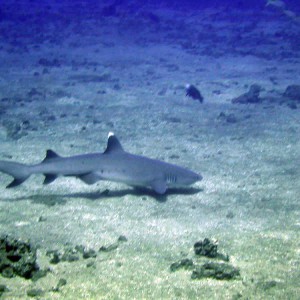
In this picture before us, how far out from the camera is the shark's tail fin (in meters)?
6.95

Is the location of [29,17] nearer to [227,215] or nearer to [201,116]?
[201,116]

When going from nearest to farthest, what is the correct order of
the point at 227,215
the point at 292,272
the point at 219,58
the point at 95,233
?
the point at 292,272, the point at 95,233, the point at 227,215, the point at 219,58

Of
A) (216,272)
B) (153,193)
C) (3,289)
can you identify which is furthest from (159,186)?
(3,289)

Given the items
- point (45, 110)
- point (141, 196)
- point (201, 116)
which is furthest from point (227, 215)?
point (45, 110)

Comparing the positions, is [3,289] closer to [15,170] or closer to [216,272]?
[216,272]

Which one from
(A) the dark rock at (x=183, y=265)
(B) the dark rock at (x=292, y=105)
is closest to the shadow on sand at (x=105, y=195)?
(A) the dark rock at (x=183, y=265)

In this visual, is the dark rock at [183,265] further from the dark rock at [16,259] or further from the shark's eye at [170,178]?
the shark's eye at [170,178]

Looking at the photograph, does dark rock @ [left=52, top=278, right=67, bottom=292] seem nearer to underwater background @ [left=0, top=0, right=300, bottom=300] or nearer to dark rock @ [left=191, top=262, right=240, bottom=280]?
underwater background @ [left=0, top=0, right=300, bottom=300]

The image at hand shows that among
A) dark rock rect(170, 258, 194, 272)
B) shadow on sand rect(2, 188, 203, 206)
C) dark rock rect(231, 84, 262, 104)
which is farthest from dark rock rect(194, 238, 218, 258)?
dark rock rect(231, 84, 262, 104)

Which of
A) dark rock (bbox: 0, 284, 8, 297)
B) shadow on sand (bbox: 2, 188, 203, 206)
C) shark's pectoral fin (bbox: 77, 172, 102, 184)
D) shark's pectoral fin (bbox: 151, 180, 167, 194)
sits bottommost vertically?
shadow on sand (bbox: 2, 188, 203, 206)

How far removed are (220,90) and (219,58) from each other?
1084 centimetres

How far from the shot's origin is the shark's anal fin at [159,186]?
7.58 metres

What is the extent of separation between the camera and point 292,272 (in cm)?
495

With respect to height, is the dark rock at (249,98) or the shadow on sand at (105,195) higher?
the shadow on sand at (105,195)
